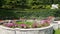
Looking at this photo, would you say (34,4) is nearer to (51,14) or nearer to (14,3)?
(14,3)

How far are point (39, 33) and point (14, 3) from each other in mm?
15331

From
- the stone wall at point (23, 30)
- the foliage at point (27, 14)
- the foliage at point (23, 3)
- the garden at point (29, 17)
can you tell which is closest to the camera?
the stone wall at point (23, 30)

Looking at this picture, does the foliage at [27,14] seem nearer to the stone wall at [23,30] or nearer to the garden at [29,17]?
the garden at [29,17]

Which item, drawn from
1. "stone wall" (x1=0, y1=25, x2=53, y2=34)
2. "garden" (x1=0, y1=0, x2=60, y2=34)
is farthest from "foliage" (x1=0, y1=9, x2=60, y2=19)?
"stone wall" (x1=0, y1=25, x2=53, y2=34)

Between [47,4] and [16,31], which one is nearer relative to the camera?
[16,31]

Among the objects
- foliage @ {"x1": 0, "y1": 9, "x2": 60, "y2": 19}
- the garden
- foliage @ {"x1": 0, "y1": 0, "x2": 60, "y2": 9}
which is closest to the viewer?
the garden

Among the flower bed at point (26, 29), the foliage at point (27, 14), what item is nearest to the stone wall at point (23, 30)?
the flower bed at point (26, 29)

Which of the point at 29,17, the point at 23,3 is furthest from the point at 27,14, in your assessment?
the point at 23,3

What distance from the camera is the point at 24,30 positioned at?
1135 cm

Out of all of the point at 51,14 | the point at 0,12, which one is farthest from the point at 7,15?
the point at 51,14

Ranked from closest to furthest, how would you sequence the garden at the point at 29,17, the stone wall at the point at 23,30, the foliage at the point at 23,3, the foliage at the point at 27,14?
the stone wall at the point at 23,30 → the garden at the point at 29,17 → the foliage at the point at 27,14 → the foliage at the point at 23,3

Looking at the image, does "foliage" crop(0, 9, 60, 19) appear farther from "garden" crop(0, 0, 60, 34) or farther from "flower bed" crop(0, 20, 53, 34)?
"flower bed" crop(0, 20, 53, 34)

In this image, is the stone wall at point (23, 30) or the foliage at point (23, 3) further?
the foliage at point (23, 3)

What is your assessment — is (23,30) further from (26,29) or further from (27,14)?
(27,14)
